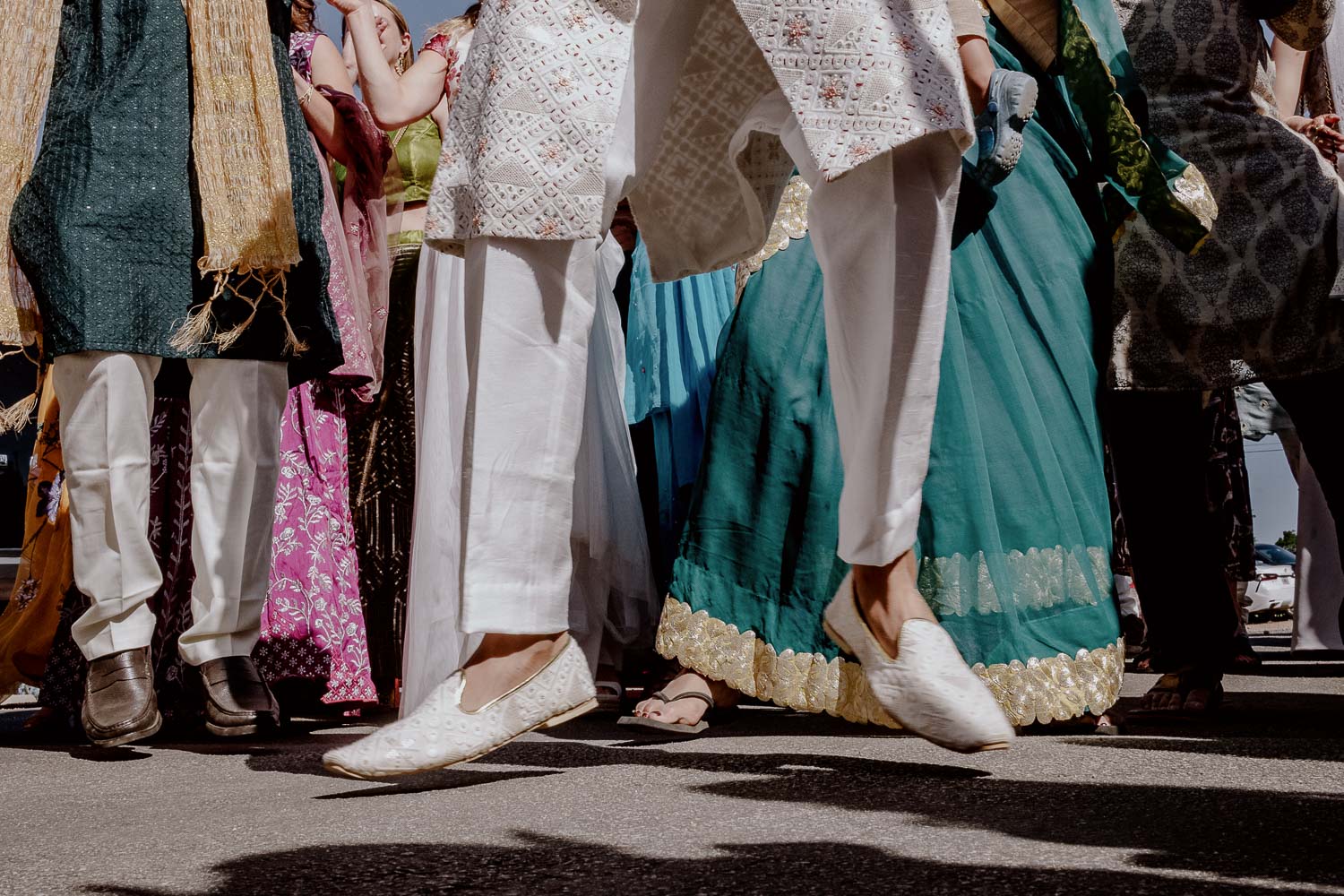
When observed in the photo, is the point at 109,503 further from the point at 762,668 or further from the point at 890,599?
the point at 890,599

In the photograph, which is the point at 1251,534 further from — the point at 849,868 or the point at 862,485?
the point at 849,868

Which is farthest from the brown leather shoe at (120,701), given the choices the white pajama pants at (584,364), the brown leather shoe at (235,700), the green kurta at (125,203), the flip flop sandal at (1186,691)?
the flip flop sandal at (1186,691)

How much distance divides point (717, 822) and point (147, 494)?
163cm

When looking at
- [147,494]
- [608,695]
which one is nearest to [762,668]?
[608,695]

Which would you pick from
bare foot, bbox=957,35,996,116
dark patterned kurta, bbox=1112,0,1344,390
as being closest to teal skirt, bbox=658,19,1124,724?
Answer: dark patterned kurta, bbox=1112,0,1344,390

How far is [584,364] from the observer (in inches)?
66.4

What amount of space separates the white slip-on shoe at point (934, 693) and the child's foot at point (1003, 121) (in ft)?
4.11

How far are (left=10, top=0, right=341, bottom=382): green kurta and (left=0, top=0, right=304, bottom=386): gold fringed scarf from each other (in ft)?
0.12

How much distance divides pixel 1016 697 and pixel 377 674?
1925 millimetres

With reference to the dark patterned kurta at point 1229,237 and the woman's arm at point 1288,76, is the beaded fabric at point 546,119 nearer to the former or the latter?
the dark patterned kurta at point 1229,237

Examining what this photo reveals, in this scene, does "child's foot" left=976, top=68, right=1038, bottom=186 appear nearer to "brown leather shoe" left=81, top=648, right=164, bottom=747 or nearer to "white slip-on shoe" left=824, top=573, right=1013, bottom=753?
"white slip-on shoe" left=824, top=573, right=1013, bottom=753

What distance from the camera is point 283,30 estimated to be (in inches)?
115

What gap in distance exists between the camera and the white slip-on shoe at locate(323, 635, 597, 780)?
4.97 feet

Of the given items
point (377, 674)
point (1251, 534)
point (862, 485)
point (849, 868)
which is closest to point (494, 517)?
point (862, 485)
